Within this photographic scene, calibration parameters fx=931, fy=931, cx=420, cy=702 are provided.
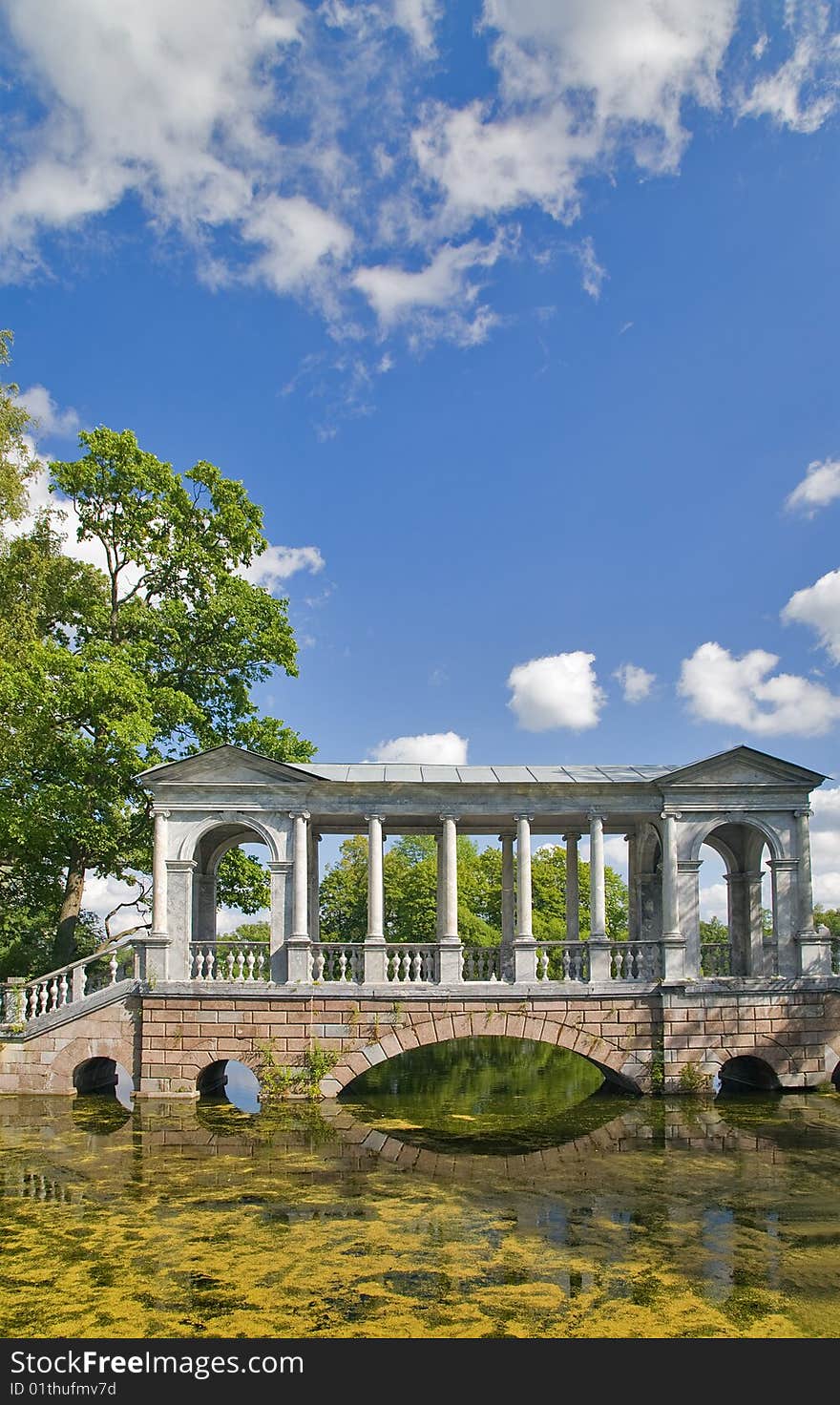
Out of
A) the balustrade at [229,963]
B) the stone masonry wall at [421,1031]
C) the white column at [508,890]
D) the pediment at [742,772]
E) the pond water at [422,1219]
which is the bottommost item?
the pond water at [422,1219]

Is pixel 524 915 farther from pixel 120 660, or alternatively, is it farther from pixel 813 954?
pixel 120 660

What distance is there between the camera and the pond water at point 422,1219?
8.14m

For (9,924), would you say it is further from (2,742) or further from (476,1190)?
(476,1190)

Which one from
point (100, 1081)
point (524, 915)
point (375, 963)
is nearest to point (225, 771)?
point (375, 963)

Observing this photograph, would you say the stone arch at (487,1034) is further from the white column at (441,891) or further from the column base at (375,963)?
the white column at (441,891)

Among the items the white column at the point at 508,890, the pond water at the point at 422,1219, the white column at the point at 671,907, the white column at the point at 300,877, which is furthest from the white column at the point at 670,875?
the white column at the point at 300,877

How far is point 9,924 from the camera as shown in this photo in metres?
25.8

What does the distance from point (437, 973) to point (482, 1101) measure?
334 cm

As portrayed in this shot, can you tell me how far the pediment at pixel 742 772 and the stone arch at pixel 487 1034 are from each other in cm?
513

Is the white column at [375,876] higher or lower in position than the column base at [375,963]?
higher

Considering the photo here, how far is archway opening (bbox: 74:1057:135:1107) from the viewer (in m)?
18.3

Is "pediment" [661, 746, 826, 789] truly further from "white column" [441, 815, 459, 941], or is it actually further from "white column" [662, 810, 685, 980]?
→ "white column" [441, 815, 459, 941]

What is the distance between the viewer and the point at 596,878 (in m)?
19.0

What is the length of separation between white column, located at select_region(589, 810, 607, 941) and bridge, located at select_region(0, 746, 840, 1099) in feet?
0.13
